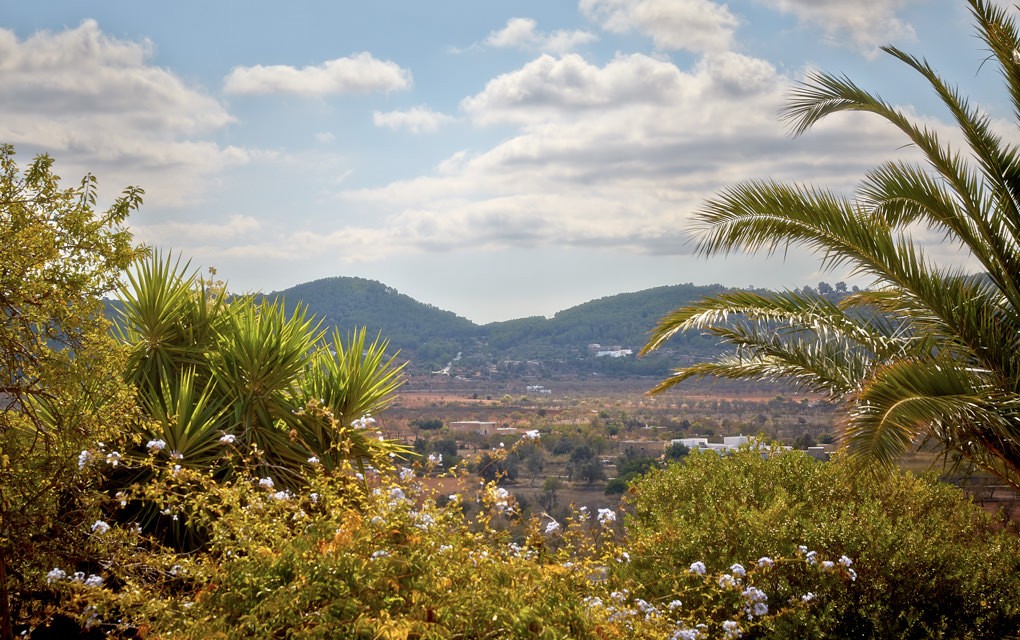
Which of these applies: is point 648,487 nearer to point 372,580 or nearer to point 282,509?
point 282,509

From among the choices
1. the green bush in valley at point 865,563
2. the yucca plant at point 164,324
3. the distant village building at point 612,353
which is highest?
the yucca plant at point 164,324

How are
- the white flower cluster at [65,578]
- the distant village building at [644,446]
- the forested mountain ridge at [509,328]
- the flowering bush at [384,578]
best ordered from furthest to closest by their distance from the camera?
the forested mountain ridge at [509,328], the distant village building at [644,446], the white flower cluster at [65,578], the flowering bush at [384,578]

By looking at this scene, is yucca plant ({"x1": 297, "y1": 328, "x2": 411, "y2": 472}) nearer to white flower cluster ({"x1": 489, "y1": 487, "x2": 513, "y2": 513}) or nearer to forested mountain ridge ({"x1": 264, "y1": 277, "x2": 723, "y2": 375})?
white flower cluster ({"x1": 489, "y1": 487, "x2": 513, "y2": 513})

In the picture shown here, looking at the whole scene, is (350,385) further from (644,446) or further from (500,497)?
(644,446)

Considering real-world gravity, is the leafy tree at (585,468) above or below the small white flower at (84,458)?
below

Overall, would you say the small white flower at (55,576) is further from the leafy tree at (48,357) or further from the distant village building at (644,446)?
the distant village building at (644,446)

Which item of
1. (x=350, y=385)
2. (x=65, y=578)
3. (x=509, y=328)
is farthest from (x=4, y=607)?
(x=509, y=328)

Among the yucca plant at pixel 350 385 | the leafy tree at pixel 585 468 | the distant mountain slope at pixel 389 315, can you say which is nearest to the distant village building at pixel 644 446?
the leafy tree at pixel 585 468

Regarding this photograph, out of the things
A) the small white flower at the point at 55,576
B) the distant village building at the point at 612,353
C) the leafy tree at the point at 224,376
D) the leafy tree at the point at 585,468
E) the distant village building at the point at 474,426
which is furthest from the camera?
the distant village building at the point at 612,353
